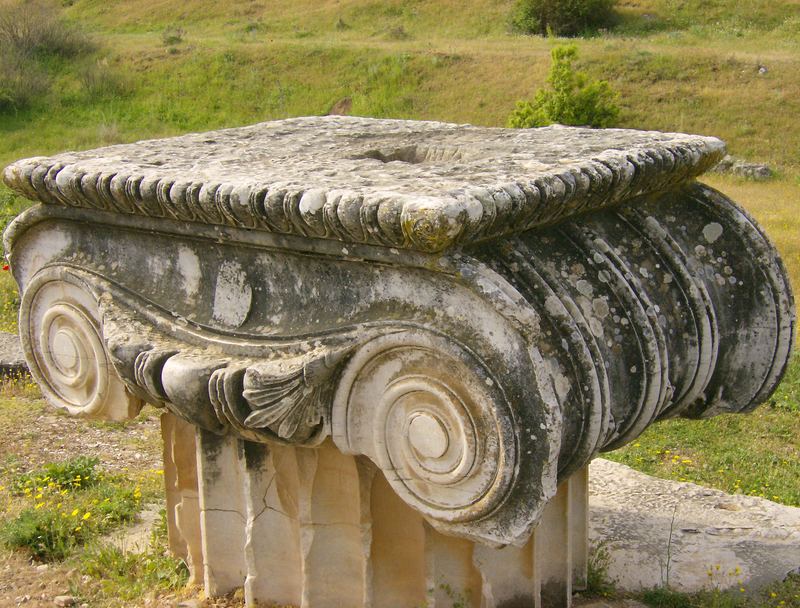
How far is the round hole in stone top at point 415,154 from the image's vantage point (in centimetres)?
359

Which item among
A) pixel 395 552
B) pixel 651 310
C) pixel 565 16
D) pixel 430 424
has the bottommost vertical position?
pixel 395 552

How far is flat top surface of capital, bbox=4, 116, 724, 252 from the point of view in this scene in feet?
8.41

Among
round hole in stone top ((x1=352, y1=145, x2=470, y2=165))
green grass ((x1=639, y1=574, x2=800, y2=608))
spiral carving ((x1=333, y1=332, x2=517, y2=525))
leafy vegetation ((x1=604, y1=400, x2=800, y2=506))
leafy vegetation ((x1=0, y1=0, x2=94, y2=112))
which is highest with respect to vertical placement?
leafy vegetation ((x1=0, y1=0, x2=94, y2=112))

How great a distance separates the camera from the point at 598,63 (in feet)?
68.4

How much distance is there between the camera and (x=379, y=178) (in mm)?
2959

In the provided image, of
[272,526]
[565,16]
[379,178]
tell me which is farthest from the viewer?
[565,16]

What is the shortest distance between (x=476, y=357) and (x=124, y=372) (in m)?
1.26

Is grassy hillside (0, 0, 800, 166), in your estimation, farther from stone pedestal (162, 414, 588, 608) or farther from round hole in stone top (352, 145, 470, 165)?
stone pedestal (162, 414, 588, 608)

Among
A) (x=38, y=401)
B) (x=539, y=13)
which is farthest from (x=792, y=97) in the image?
(x=38, y=401)

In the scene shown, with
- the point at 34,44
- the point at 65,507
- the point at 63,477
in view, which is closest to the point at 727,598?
the point at 65,507

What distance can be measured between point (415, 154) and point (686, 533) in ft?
6.11

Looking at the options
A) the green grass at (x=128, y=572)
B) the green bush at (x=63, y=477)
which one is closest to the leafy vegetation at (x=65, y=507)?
the green bush at (x=63, y=477)

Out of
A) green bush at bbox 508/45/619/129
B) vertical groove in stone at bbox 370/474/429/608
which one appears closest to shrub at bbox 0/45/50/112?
green bush at bbox 508/45/619/129

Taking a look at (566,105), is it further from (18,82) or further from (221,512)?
(221,512)
